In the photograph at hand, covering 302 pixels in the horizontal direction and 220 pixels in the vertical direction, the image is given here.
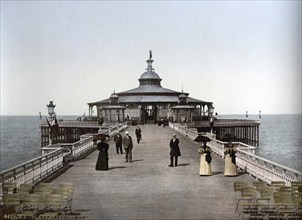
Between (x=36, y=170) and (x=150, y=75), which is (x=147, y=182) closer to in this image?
(x=36, y=170)

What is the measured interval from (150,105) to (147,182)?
213ft

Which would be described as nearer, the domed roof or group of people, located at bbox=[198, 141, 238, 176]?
group of people, located at bbox=[198, 141, 238, 176]

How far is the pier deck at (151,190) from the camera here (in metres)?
11.7

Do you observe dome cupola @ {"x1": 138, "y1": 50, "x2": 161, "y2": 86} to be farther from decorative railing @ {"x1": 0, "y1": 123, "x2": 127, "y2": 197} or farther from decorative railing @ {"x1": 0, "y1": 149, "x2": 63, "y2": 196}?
decorative railing @ {"x1": 0, "y1": 149, "x2": 63, "y2": 196}

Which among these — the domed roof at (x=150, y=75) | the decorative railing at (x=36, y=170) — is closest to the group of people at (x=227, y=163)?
the decorative railing at (x=36, y=170)

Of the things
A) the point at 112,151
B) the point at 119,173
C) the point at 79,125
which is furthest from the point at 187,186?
the point at 79,125

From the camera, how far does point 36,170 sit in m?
16.6

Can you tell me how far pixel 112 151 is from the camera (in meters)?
28.1

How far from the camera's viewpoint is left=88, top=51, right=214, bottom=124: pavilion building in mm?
65500

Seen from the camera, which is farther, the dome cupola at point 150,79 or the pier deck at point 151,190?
the dome cupola at point 150,79

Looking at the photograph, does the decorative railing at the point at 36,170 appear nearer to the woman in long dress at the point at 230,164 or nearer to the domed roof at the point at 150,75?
the woman in long dress at the point at 230,164

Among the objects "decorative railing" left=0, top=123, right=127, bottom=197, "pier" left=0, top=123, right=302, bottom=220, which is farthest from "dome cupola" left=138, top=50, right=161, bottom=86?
"pier" left=0, top=123, right=302, bottom=220

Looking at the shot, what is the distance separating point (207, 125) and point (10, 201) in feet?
183

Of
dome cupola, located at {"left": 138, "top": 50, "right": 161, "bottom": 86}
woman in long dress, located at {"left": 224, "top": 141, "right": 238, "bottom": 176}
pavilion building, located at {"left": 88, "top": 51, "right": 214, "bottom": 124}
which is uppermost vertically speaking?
dome cupola, located at {"left": 138, "top": 50, "right": 161, "bottom": 86}
